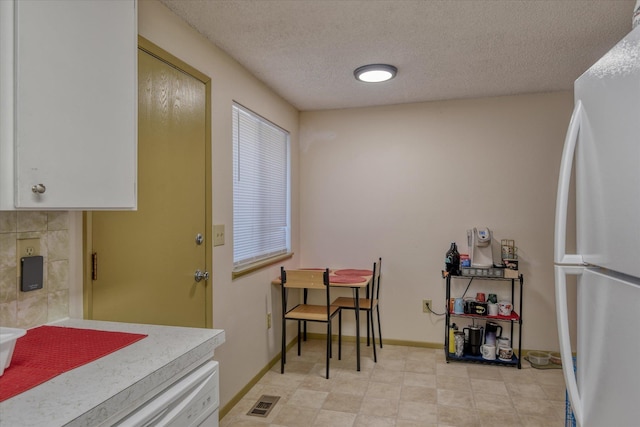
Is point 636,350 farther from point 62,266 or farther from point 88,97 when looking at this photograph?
point 62,266

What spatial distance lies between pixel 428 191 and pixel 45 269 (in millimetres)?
3093

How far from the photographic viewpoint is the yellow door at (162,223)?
165 cm

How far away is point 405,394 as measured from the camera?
2.77 meters

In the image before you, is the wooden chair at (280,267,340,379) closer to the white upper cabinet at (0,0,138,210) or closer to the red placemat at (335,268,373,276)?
the red placemat at (335,268,373,276)

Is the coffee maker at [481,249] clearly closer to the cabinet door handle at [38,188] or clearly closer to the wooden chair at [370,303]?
the wooden chair at [370,303]

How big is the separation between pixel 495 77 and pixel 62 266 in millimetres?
3066

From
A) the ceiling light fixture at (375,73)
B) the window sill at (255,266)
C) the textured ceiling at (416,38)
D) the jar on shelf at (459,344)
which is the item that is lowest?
the jar on shelf at (459,344)

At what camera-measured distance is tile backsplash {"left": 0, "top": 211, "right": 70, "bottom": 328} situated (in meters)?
1.23

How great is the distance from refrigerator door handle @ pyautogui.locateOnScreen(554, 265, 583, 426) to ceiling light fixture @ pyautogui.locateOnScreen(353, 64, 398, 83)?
208cm

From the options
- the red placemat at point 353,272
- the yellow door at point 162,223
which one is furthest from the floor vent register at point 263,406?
the red placemat at point 353,272

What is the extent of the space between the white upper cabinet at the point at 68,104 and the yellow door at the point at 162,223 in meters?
0.41

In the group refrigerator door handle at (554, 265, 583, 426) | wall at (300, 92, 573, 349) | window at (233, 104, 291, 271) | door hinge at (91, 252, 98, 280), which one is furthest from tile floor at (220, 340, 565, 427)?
refrigerator door handle at (554, 265, 583, 426)

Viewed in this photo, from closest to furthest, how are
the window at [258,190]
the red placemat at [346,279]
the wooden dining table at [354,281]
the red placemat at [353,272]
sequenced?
the window at [258,190] < the wooden dining table at [354,281] < the red placemat at [346,279] < the red placemat at [353,272]

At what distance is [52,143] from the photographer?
1068mm
